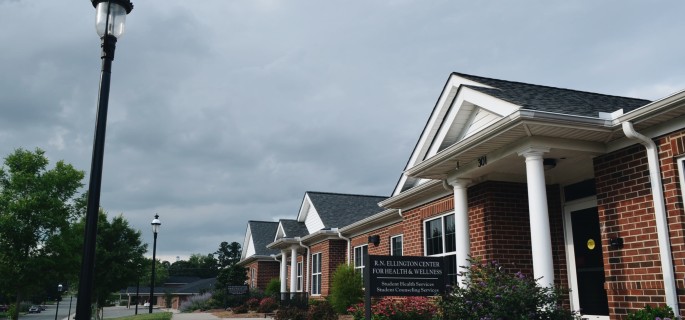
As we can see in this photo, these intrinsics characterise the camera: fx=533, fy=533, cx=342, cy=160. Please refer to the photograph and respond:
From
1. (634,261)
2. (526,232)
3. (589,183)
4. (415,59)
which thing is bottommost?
(634,261)

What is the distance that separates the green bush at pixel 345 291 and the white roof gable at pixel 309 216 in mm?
7528

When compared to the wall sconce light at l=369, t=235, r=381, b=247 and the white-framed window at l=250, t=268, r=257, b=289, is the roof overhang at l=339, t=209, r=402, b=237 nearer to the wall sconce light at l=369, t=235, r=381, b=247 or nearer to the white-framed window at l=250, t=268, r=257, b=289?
the wall sconce light at l=369, t=235, r=381, b=247

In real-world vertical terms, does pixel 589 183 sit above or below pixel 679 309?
above

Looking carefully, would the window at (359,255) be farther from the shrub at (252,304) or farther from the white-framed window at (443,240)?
the shrub at (252,304)

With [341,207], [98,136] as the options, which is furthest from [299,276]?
[98,136]

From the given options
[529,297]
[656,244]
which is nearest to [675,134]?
[656,244]

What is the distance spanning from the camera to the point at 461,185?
34.2ft

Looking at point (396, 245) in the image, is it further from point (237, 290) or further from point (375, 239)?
point (237, 290)

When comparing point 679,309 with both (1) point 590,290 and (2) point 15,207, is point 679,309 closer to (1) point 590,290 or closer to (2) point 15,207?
(1) point 590,290

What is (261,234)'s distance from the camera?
3709 cm

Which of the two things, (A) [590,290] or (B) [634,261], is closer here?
(B) [634,261]

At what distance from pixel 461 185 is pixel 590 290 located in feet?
9.72

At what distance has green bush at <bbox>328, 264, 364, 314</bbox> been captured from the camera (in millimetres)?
16953

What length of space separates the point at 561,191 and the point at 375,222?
28.2ft
